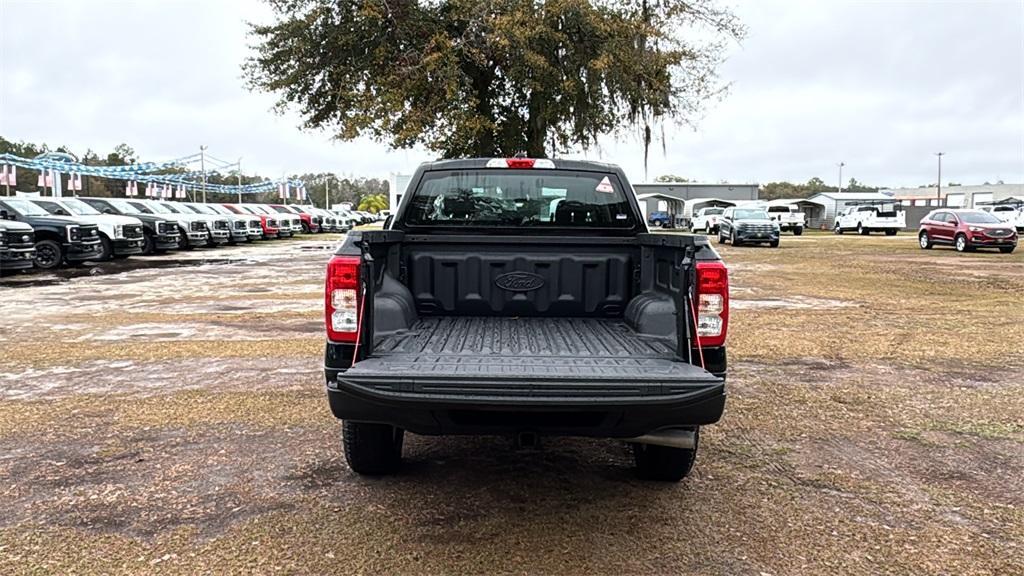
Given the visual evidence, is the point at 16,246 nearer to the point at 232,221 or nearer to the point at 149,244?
the point at 149,244

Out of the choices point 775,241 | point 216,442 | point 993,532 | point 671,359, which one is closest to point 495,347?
point 671,359

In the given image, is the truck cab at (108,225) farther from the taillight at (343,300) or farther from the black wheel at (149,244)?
the taillight at (343,300)

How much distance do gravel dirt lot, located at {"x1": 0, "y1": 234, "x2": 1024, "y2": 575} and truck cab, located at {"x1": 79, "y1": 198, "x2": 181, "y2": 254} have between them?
14070 millimetres


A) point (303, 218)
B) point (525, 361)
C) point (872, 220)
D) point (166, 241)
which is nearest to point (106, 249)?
point (166, 241)

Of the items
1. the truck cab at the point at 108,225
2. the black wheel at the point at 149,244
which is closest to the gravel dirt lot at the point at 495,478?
the truck cab at the point at 108,225

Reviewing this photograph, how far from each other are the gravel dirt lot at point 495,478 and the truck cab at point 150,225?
46.2 ft

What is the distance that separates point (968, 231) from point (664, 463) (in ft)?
77.8

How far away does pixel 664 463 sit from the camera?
373 centimetres

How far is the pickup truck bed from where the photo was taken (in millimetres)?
2891

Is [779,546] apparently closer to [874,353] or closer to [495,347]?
[495,347]

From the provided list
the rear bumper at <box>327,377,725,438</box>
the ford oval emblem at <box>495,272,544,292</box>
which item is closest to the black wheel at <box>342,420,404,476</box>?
the rear bumper at <box>327,377,725,438</box>

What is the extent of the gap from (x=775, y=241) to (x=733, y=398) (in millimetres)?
23879

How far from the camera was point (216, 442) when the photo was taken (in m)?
4.38

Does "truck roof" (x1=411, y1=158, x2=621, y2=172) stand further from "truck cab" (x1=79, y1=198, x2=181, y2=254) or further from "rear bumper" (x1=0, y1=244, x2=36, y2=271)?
"truck cab" (x1=79, y1=198, x2=181, y2=254)
